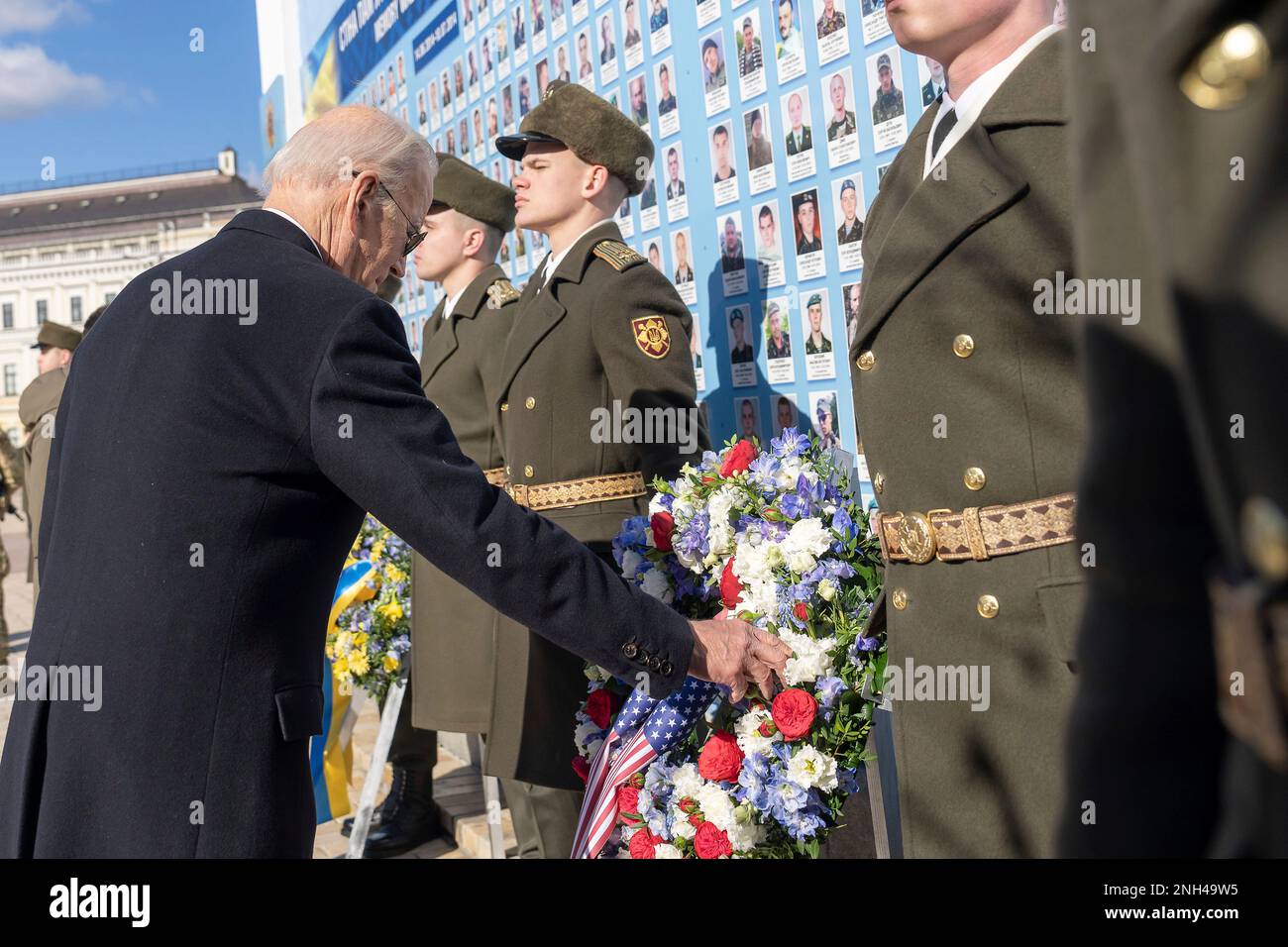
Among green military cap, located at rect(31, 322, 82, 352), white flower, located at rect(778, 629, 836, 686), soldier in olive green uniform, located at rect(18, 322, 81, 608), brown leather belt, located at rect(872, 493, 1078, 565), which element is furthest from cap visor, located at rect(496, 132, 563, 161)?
green military cap, located at rect(31, 322, 82, 352)

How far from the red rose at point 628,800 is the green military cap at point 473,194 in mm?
2411

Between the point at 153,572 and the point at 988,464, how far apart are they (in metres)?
1.26

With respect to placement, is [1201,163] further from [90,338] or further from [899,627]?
[90,338]

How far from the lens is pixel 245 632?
5.84 feet

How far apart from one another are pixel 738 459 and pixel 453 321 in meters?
1.92

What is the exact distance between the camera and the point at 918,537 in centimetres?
176

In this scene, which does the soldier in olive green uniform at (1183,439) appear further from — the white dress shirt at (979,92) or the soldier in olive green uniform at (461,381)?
the soldier in olive green uniform at (461,381)

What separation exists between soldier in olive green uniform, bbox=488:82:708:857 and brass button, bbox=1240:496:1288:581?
8.49ft

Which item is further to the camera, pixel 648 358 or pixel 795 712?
pixel 648 358

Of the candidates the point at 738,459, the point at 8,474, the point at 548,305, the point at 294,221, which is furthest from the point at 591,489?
the point at 8,474

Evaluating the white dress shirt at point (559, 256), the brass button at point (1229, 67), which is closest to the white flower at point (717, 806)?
the white dress shirt at point (559, 256)

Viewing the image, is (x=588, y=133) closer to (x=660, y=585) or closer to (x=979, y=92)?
(x=660, y=585)

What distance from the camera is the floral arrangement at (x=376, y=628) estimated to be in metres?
4.45

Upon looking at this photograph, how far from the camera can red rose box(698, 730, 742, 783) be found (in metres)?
2.23
